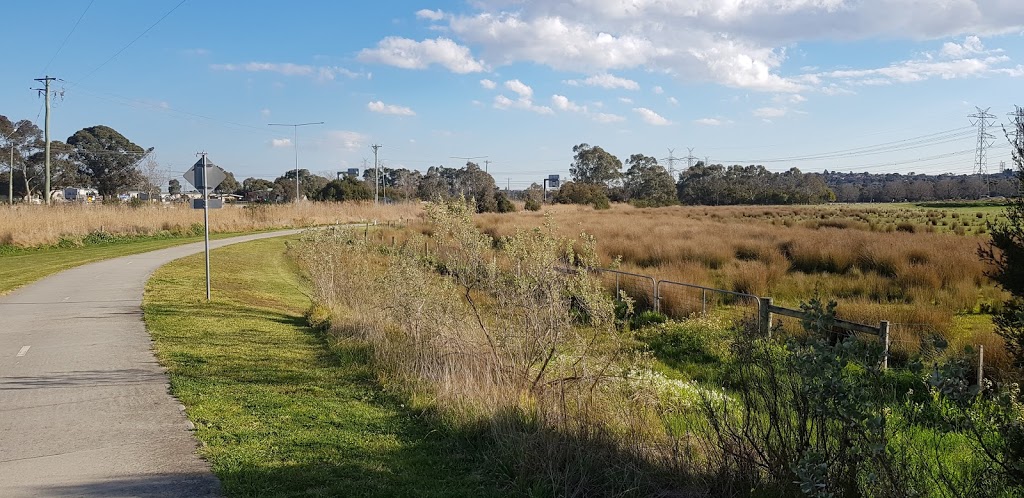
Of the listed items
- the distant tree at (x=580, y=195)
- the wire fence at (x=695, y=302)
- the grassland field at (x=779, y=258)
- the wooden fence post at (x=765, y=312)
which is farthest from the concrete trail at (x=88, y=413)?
the distant tree at (x=580, y=195)

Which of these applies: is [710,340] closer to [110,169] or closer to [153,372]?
[153,372]

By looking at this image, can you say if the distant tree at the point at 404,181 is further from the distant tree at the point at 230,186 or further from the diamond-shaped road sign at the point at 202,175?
the diamond-shaped road sign at the point at 202,175

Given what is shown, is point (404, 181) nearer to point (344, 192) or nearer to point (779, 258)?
point (344, 192)

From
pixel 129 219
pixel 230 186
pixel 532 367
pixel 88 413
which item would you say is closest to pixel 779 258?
pixel 532 367

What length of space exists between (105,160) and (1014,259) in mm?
92215

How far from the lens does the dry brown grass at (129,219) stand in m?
31.0

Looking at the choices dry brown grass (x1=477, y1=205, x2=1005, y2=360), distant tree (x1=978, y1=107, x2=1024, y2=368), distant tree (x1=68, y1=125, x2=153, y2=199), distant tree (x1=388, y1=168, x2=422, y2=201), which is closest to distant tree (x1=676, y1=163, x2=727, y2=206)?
distant tree (x1=388, y1=168, x2=422, y2=201)

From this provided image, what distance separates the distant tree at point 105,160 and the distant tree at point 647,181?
61.9 meters

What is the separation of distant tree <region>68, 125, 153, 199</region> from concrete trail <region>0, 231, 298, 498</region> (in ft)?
252

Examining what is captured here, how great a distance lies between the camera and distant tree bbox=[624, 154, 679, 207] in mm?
109312

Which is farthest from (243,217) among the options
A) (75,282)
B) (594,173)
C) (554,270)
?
(594,173)

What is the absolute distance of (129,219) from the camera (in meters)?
38.1

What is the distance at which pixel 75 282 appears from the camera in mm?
18156

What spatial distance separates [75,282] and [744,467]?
707 inches
